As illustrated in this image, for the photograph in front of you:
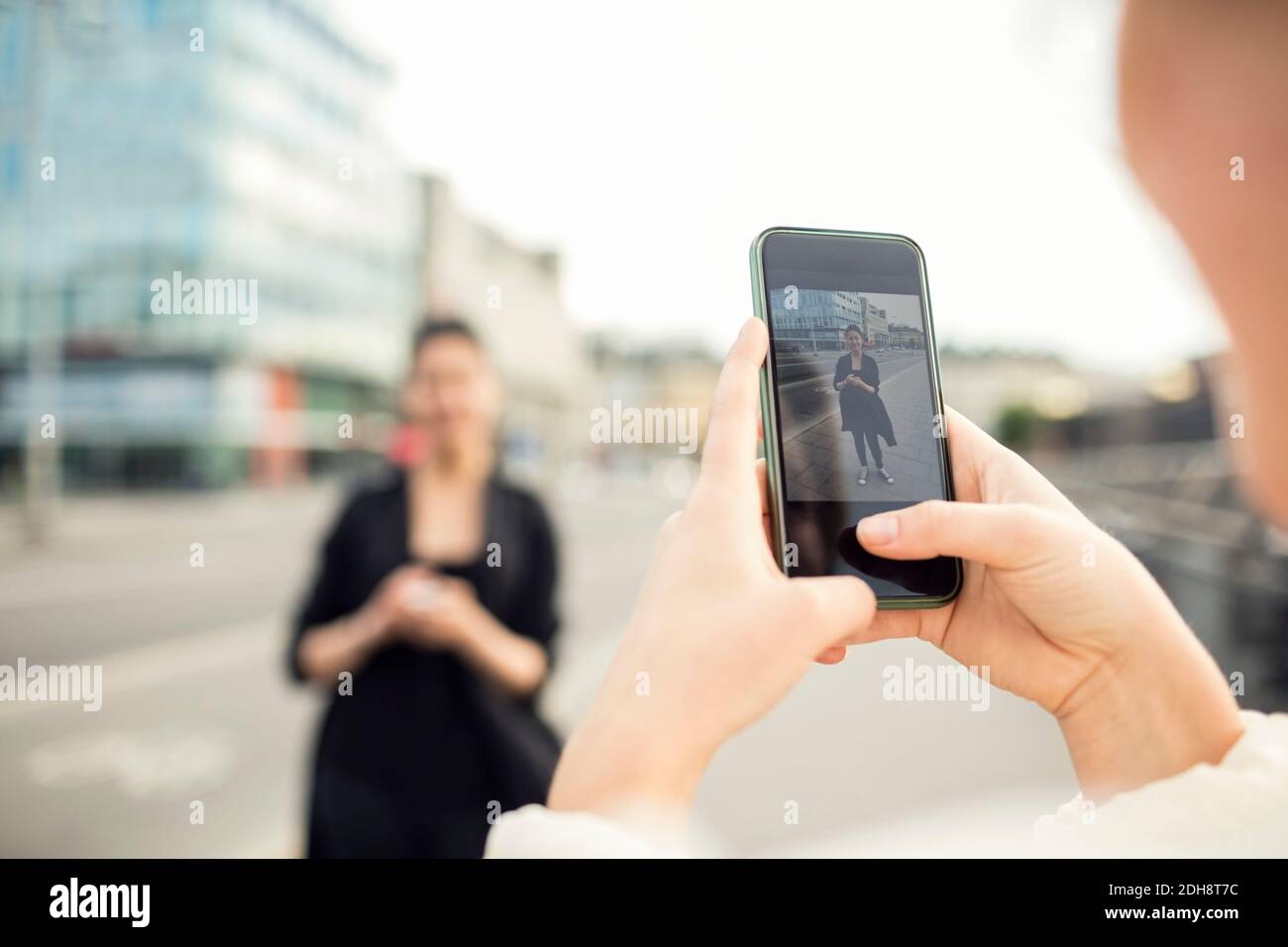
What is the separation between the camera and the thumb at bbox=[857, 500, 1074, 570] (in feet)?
1.82

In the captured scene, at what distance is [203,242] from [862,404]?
49.5ft

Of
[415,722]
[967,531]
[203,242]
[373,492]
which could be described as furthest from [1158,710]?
[203,242]

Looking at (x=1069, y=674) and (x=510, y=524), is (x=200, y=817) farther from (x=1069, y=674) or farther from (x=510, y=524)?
(x=1069, y=674)

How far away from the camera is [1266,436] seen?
19.8 inches

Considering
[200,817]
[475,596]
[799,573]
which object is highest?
[799,573]

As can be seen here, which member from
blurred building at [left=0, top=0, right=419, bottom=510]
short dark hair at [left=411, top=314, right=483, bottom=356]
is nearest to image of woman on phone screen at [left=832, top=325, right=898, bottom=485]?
short dark hair at [left=411, top=314, right=483, bottom=356]

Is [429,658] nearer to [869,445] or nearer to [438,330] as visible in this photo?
[438,330]

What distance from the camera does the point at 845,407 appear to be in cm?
61

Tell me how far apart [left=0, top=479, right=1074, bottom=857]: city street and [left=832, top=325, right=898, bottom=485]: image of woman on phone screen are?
0.47 ft

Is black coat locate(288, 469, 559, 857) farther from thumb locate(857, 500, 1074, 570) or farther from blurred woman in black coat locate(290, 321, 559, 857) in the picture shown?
thumb locate(857, 500, 1074, 570)

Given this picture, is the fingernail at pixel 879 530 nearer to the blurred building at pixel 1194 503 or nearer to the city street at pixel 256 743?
the city street at pixel 256 743

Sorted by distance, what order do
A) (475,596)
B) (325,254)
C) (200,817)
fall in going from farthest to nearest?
(325,254) < (200,817) < (475,596)
